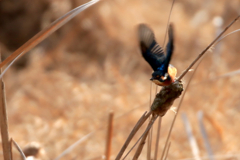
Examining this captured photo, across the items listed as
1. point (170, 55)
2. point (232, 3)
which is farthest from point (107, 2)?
point (170, 55)

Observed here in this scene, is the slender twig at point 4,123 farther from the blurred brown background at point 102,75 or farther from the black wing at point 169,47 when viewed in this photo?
the blurred brown background at point 102,75

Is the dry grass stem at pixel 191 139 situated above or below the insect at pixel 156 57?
above

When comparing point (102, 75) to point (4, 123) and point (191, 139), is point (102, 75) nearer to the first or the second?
point (191, 139)

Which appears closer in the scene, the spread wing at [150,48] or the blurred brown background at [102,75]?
the spread wing at [150,48]

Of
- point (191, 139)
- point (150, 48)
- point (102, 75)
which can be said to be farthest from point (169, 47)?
point (102, 75)

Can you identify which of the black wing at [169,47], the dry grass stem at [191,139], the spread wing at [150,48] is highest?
the dry grass stem at [191,139]

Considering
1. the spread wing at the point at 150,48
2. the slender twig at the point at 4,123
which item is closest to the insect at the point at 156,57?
the spread wing at the point at 150,48

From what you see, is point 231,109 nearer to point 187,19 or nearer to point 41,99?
point 187,19
